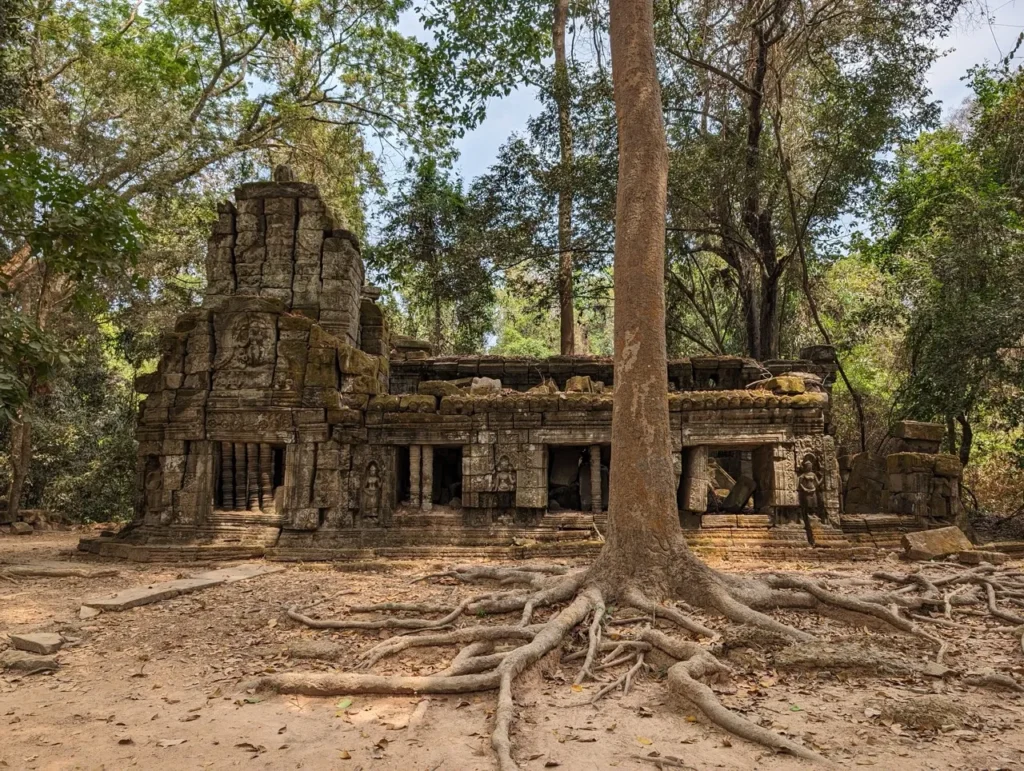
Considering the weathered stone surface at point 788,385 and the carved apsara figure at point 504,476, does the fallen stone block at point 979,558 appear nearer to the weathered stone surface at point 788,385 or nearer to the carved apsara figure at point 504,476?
the weathered stone surface at point 788,385

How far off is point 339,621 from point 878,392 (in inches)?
852

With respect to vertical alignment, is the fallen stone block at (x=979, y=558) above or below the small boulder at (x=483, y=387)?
below

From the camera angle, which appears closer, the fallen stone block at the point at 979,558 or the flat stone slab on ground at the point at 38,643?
the flat stone slab on ground at the point at 38,643

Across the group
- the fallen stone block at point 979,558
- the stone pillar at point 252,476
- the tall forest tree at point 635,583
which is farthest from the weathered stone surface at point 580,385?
the fallen stone block at point 979,558

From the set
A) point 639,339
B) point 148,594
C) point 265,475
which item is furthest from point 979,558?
point 265,475

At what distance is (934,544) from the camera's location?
8953 millimetres

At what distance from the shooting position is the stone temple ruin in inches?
396

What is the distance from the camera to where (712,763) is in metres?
3.21

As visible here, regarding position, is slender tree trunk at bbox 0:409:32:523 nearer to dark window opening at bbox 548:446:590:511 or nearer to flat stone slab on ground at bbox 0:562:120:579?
flat stone slab on ground at bbox 0:562:120:579

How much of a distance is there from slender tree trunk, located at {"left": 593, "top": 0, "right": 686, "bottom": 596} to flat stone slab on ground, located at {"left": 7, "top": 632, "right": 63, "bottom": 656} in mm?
4351

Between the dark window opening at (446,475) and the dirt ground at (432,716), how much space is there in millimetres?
5694

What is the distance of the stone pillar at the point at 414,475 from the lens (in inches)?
415

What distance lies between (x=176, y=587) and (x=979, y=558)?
9.36 m

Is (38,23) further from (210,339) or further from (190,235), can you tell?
(210,339)
